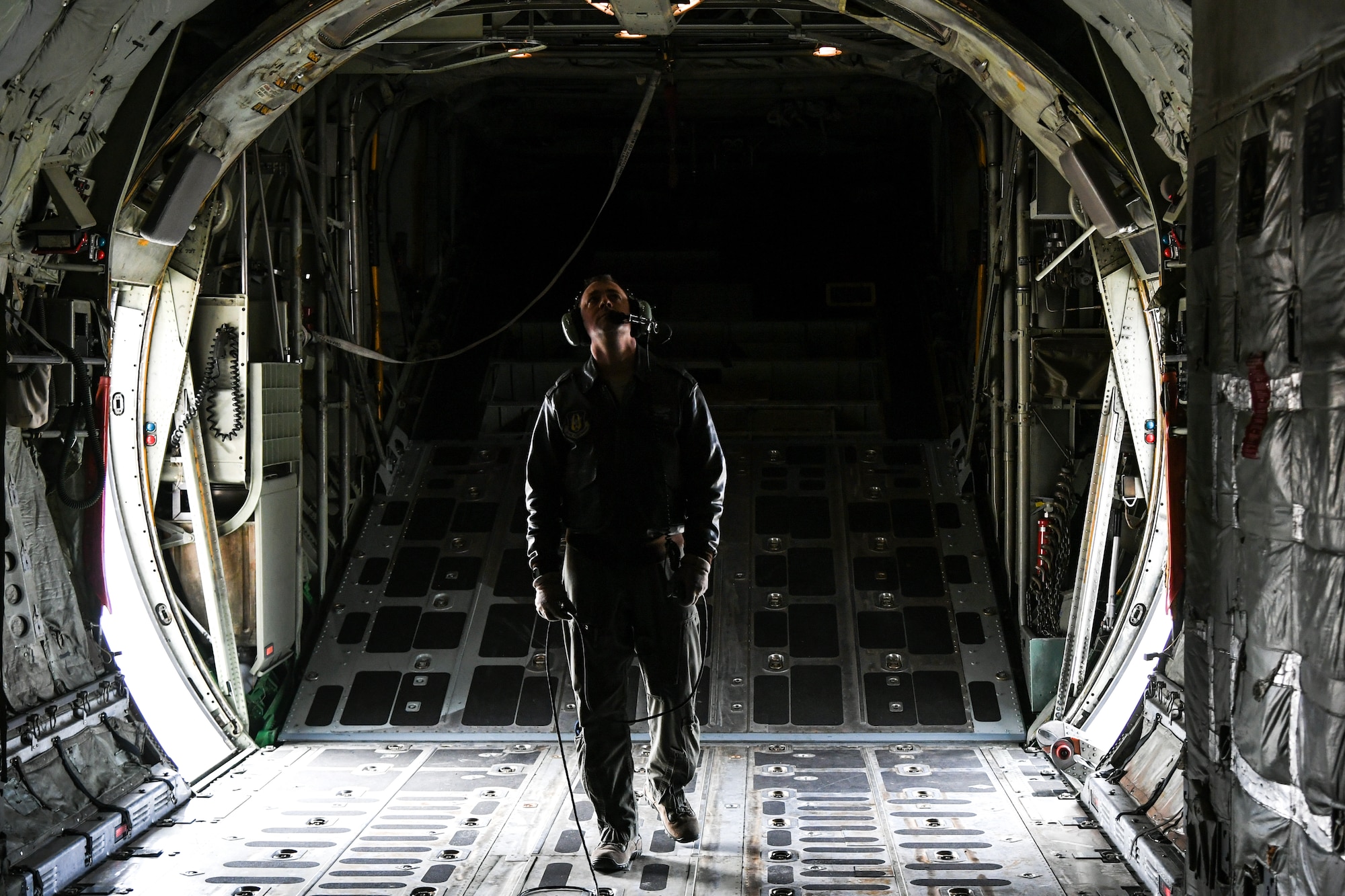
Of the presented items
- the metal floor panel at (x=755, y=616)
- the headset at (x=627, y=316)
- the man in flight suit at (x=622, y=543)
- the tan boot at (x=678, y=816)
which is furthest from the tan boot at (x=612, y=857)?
the headset at (x=627, y=316)

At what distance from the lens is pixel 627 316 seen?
4.41m

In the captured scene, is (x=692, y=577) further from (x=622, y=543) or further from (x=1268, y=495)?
(x=1268, y=495)

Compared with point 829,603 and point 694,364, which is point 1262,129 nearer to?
point 829,603

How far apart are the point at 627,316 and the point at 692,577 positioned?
39.8 inches

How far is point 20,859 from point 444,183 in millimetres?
6844

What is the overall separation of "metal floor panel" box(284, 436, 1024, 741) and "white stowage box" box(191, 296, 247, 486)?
1357 mm

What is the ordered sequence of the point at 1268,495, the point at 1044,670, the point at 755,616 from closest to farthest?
the point at 1268,495
the point at 1044,670
the point at 755,616

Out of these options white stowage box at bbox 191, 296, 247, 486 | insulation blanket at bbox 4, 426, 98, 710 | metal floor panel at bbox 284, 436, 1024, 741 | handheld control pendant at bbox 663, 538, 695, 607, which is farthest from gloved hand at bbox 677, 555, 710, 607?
white stowage box at bbox 191, 296, 247, 486

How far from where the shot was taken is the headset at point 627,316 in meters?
4.47

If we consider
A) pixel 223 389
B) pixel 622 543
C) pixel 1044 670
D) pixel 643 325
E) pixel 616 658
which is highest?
pixel 643 325

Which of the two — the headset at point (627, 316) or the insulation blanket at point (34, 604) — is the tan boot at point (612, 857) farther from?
the insulation blanket at point (34, 604)

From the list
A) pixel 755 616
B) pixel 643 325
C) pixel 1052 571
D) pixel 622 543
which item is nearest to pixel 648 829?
pixel 622 543

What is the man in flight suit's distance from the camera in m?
4.36

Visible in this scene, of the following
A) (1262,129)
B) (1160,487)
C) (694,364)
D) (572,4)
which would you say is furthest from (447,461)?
(1262,129)
